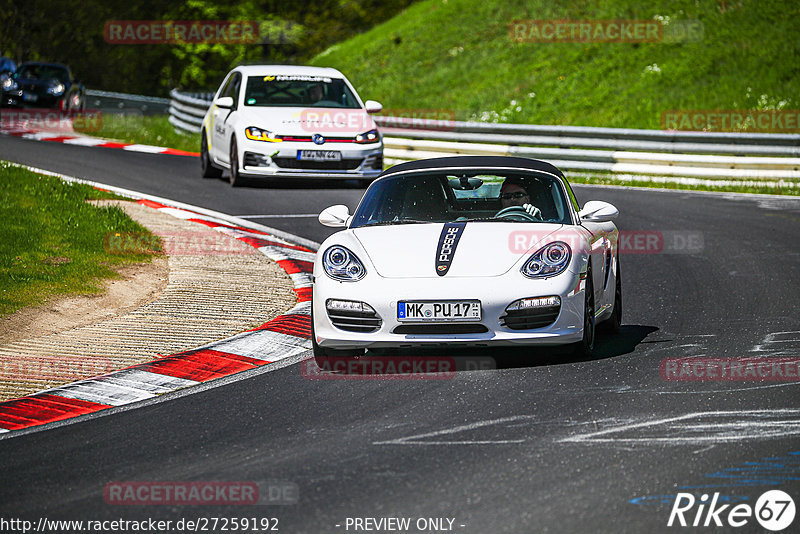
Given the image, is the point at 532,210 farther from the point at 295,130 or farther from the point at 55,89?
the point at 55,89

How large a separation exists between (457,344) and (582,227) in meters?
1.50

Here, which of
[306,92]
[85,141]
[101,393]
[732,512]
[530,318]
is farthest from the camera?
[85,141]

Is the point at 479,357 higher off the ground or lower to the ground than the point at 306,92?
lower

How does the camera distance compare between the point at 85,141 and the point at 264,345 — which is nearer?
the point at 264,345

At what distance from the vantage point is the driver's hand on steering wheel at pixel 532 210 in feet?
28.2

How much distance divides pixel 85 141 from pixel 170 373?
18.2m

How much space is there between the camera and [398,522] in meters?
4.85

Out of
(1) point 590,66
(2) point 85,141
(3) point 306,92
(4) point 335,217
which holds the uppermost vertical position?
(1) point 590,66

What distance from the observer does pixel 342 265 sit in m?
7.85

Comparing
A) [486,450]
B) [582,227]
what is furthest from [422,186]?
[486,450]

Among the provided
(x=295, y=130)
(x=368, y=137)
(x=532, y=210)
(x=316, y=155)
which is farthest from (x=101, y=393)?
(x=368, y=137)

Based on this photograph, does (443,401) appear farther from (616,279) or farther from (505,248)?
(616,279)

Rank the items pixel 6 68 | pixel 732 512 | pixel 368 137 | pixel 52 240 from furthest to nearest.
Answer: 1. pixel 6 68
2. pixel 368 137
3. pixel 52 240
4. pixel 732 512

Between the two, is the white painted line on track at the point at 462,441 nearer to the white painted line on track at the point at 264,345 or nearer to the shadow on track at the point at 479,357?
the shadow on track at the point at 479,357
